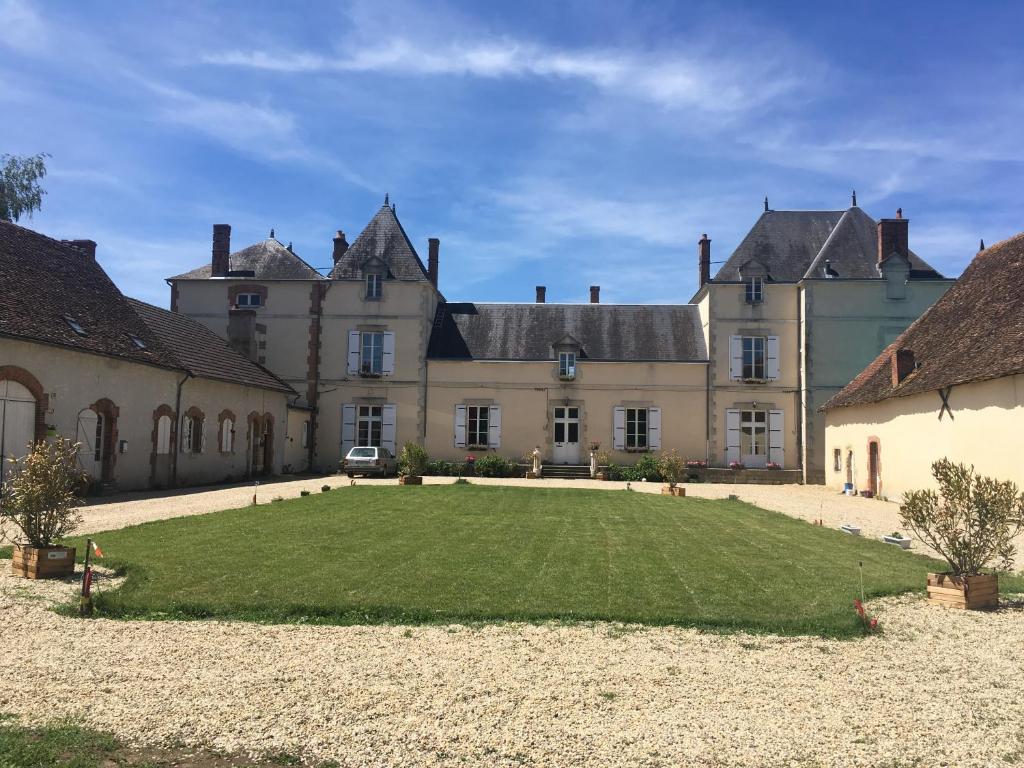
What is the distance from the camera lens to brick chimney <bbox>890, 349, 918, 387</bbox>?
16.9 m

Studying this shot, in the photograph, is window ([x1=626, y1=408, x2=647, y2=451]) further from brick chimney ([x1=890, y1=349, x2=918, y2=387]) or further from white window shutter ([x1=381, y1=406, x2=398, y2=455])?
brick chimney ([x1=890, y1=349, x2=918, y2=387])

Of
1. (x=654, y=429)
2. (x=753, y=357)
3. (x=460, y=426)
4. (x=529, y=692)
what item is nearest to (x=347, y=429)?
(x=460, y=426)

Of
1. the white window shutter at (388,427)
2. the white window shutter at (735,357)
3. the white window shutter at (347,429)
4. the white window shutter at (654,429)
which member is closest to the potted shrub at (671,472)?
the white window shutter at (654,429)

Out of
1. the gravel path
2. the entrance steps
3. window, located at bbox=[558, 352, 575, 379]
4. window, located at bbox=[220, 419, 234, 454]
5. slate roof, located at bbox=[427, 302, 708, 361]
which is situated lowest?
the gravel path

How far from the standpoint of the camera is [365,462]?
22672 millimetres

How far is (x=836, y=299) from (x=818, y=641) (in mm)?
21281

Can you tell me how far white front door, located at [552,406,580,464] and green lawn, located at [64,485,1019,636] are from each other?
12701mm

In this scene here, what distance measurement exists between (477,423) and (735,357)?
880 cm

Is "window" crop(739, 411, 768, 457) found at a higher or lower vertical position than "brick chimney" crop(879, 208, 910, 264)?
lower

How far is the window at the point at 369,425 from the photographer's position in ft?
83.4

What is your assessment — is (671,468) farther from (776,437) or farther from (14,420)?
(14,420)

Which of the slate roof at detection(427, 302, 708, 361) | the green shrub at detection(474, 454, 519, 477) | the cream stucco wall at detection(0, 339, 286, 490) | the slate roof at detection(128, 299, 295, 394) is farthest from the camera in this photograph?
the slate roof at detection(427, 302, 708, 361)

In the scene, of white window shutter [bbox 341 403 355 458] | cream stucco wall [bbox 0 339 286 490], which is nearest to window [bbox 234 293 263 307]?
cream stucco wall [bbox 0 339 286 490]

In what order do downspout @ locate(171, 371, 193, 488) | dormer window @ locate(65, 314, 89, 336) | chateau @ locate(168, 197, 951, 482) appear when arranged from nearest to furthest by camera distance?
dormer window @ locate(65, 314, 89, 336)
downspout @ locate(171, 371, 193, 488)
chateau @ locate(168, 197, 951, 482)
